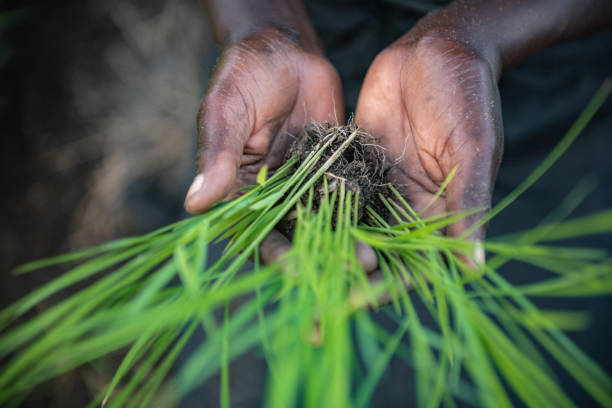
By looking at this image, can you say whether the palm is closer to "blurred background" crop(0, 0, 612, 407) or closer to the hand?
the hand

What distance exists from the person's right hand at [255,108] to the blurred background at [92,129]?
0.59m

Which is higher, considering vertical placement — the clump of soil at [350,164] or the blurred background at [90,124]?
the blurred background at [90,124]

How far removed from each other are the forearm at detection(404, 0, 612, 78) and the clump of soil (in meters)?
0.25

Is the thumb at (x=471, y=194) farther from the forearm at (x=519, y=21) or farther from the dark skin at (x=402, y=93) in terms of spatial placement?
the forearm at (x=519, y=21)

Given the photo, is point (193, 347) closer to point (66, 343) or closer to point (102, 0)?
point (66, 343)

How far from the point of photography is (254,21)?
2.92 ft

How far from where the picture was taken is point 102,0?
1.46 meters

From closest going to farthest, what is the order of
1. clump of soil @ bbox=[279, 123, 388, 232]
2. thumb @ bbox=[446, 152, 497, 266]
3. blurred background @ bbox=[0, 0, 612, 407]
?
thumb @ bbox=[446, 152, 497, 266]
clump of soil @ bbox=[279, 123, 388, 232]
blurred background @ bbox=[0, 0, 612, 407]

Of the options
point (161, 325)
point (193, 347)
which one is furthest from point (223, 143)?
point (193, 347)

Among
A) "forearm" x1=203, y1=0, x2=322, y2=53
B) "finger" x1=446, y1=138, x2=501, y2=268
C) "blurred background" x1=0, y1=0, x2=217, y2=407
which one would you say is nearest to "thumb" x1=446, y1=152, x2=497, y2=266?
"finger" x1=446, y1=138, x2=501, y2=268

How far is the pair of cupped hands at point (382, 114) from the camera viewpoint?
0.58m

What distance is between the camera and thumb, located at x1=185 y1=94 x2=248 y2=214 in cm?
56

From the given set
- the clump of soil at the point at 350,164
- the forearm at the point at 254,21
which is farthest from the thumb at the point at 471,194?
the forearm at the point at 254,21

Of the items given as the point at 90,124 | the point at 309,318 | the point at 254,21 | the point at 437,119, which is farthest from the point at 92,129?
the point at 309,318
